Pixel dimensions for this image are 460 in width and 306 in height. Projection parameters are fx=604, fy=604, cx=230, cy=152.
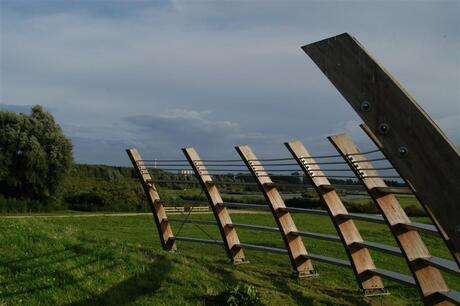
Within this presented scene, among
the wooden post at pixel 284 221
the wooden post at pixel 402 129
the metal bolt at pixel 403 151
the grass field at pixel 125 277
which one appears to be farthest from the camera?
the wooden post at pixel 284 221

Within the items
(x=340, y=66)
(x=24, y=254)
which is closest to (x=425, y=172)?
(x=340, y=66)

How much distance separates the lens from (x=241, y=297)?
21.5 ft

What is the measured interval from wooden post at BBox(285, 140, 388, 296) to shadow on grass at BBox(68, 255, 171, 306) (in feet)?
7.44

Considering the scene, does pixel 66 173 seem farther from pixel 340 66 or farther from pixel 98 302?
pixel 340 66

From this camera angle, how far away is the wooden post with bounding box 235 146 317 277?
897 cm

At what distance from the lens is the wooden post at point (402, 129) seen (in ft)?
11.8

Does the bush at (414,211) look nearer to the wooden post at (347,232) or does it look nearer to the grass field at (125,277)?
the grass field at (125,277)

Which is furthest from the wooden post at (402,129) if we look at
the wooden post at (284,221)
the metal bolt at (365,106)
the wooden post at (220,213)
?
the wooden post at (220,213)

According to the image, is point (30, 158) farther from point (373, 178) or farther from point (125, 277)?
point (373, 178)

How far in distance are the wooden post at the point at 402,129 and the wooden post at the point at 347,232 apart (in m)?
3.98

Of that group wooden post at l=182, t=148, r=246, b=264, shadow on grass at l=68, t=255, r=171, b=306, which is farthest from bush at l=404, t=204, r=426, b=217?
shadow on grass at l=68, t=255, r=171, b=306

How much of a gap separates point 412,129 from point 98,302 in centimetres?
A: 415

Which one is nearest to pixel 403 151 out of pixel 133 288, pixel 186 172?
pixel 133 288

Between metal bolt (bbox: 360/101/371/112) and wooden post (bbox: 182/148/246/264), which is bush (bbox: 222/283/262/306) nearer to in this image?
metal bolt (bbox: 360/101/371/112)
